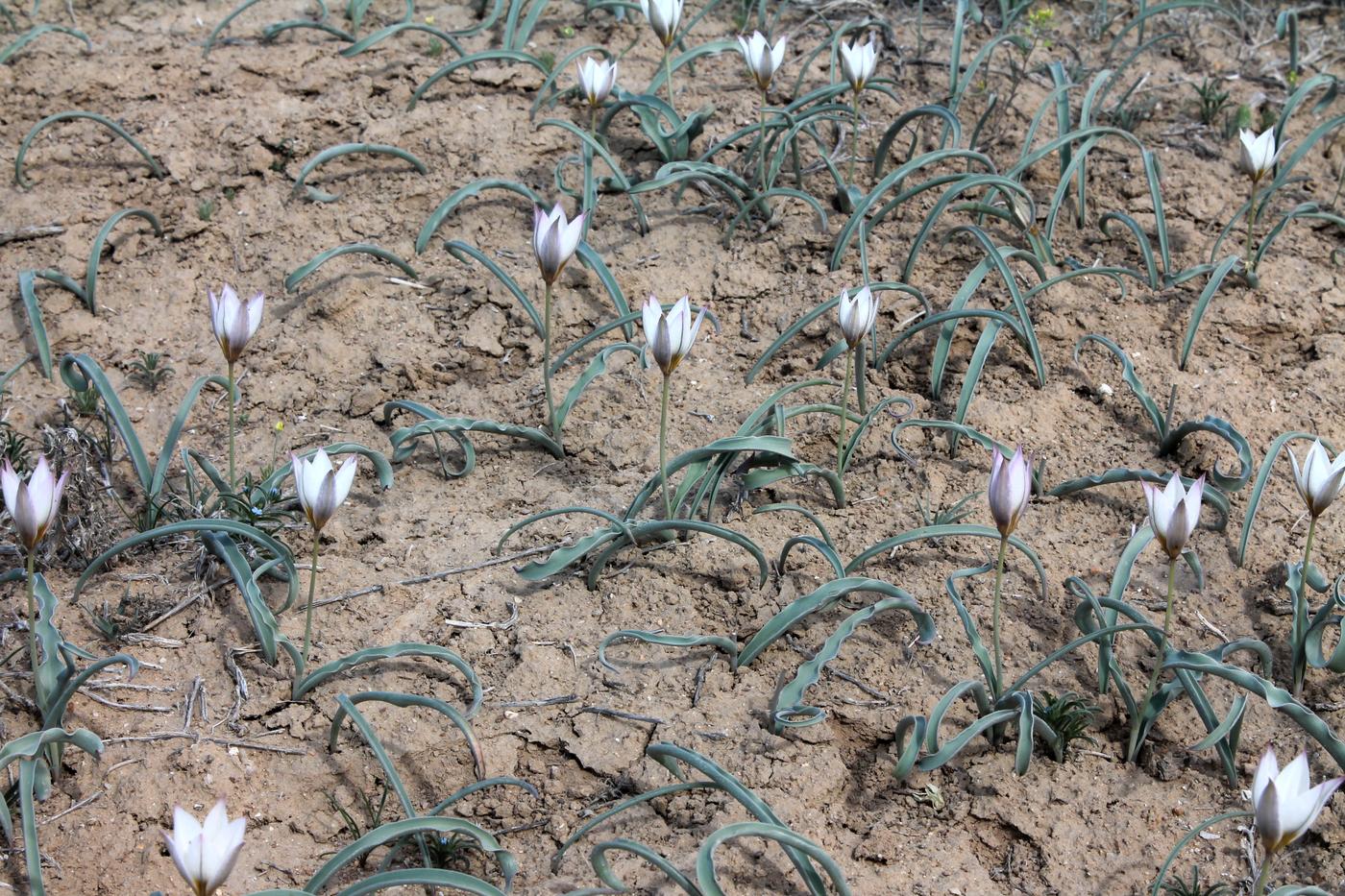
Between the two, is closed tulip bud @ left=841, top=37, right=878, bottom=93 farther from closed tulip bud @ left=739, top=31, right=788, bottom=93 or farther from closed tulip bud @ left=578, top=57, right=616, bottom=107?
closed tulip bud @ left=578, top=57, right=616, bottom=107

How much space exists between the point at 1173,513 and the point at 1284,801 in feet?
1.86

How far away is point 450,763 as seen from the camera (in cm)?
278

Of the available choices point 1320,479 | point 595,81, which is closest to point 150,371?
point 595,81

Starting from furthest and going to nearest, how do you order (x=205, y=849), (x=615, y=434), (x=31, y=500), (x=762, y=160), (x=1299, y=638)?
(x=762, y=160)
(x=615, y=434)
(x=1299, y=638)
(x=31, y=500)
(x=205, y=849)

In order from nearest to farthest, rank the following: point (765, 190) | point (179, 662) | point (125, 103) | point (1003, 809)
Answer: point (1003, 809) → point (179, 662) → point (765, 190) → point (125, 103)

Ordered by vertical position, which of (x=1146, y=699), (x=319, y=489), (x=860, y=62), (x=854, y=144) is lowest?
(x=1146, y=699)

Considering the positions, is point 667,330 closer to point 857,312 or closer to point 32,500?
point 857,312

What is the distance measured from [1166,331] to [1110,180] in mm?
771

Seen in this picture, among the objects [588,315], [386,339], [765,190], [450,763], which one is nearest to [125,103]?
[386,339]

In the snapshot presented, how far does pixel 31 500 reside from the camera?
7.86 feet

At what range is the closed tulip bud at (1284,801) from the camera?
203cm

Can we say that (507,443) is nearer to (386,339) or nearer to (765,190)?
(386,339)

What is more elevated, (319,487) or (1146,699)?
(319,487)

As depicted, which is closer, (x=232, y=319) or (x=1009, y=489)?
(x=1009, y=489)
